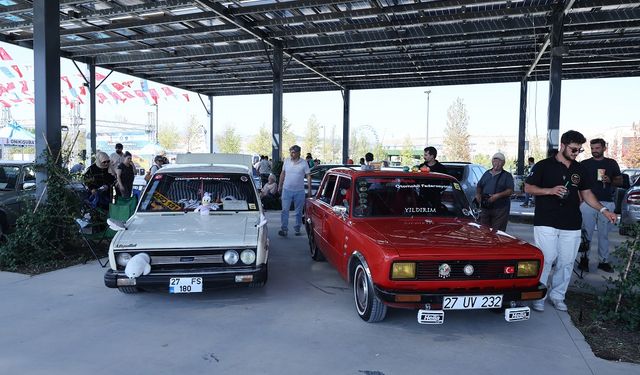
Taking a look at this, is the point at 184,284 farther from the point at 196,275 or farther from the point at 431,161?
the point at 431,161

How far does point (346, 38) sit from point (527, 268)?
11254 mm

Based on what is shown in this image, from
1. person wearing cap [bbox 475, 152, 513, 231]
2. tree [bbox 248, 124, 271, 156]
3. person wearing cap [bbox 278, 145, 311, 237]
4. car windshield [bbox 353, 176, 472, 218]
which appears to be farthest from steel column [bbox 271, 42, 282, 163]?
tree [bbox 248, 124, 271, 156]

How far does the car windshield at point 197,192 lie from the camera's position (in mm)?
5535

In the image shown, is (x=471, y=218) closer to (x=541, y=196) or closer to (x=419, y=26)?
(x=541, y=196)

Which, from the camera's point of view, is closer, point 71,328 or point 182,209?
point 71,328

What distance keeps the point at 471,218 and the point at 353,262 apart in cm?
158

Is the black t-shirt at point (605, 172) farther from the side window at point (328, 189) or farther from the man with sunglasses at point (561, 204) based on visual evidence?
the side window at point (328, 189)

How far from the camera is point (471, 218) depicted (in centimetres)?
512

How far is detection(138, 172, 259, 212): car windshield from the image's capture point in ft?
18.2

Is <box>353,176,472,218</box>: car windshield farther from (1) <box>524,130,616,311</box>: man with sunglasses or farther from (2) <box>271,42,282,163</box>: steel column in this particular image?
(2) <box>271,42,282,163</box>: steel column

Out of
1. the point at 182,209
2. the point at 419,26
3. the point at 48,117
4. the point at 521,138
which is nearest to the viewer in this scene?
the point at 182,209

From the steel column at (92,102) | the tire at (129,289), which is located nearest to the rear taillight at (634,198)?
the tire at (129,289)

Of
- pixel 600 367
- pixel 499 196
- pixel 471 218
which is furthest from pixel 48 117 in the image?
pixel 600 367

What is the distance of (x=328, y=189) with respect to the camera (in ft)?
20.7
